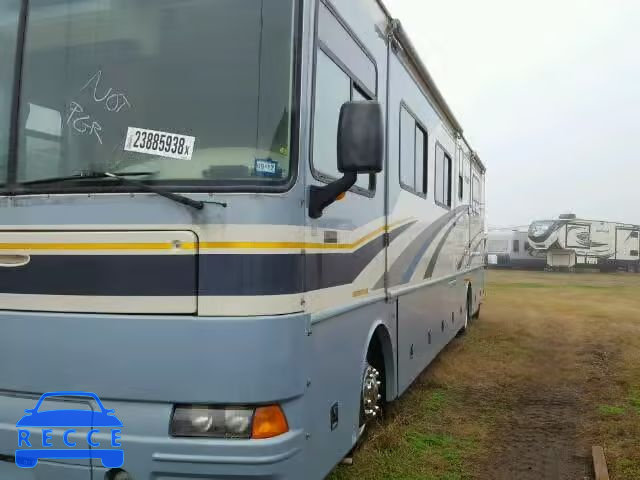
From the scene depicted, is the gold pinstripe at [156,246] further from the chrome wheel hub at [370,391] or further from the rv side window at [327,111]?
the chrome wheel hub at [370,391]

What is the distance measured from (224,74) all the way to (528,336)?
8.91 m

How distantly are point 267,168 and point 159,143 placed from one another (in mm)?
516

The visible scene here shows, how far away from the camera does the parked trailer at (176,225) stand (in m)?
2.64

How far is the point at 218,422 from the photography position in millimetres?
2633

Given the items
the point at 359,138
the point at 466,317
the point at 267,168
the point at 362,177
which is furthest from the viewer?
the point at 466,317

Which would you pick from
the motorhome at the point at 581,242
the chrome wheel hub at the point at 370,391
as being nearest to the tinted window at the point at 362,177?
the chrome wheel hub at the point at 370,391

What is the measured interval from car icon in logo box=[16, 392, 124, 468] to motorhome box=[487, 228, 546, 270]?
118 feet

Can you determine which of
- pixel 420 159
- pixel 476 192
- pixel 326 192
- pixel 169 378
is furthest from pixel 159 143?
pixel 476 192

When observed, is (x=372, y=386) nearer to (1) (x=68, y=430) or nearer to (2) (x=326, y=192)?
(2) (x=326, y=192)

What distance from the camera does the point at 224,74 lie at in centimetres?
281

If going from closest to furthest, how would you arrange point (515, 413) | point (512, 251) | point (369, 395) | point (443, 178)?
point (369, 395)
point (515, 413)
point (443, 178)
point (512, 251)

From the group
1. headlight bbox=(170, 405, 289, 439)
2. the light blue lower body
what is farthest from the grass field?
headlight bbox=(170, 405, 289, 439)

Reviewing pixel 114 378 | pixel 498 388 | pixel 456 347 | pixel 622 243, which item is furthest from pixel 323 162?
pixel 622 243

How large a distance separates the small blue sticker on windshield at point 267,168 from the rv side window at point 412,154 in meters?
2.35
